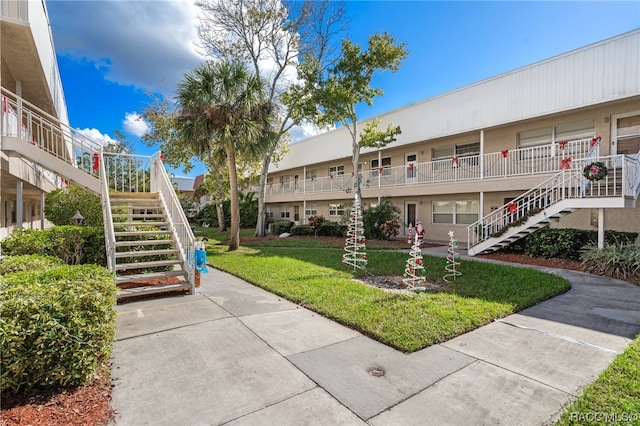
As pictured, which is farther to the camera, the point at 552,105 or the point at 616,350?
the point at 552,105

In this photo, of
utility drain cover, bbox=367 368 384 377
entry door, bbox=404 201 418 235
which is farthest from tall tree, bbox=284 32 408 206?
utility drain cover, bbox=367 368 384 377

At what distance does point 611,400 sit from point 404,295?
3.48 meters

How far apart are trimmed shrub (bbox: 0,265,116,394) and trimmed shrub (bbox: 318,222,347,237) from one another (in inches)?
599

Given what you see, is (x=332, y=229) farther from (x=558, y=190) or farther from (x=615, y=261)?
(x=615, y=261)

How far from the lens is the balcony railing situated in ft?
37.2

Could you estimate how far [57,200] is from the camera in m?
10.2

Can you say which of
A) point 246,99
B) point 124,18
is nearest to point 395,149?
point 246,99

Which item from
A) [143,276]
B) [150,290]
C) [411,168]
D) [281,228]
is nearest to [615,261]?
[411,168]

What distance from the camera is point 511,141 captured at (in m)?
13.5

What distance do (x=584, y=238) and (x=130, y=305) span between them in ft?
41.1

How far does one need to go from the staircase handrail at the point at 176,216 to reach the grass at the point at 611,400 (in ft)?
20.9

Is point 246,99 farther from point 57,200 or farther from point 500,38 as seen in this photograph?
point 500,38

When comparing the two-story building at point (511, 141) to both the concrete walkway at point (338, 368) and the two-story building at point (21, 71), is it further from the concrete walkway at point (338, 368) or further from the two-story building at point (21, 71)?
the two-story building at point (21, 71)

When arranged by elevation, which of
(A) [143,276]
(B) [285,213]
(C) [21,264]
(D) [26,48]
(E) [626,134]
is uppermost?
(D) [26,48]
